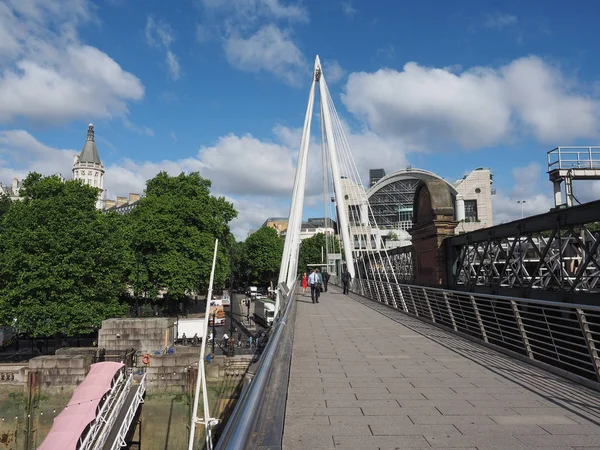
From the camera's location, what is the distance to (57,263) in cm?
2533

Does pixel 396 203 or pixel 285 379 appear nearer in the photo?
pixel 285 379

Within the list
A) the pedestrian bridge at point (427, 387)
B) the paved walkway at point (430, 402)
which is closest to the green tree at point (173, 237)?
the pedestrian bridge at point (427, 387)

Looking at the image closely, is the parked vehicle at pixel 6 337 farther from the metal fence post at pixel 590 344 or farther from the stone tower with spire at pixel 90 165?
the stone tower with spire at pixel 90 165

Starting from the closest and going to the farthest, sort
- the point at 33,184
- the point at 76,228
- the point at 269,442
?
1. the point at 269,442
2. the point at 76,228
3. the point at 33,184

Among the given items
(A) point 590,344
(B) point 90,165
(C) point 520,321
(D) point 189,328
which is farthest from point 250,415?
(B) point 90,165

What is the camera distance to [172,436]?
21109 millimetres

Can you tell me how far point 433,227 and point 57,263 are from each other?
19891 mm

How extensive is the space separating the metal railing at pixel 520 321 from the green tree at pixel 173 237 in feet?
53.2

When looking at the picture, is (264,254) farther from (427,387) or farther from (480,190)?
(427,387)

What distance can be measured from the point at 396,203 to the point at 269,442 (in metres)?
90.2

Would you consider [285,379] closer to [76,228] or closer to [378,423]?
[378,423]

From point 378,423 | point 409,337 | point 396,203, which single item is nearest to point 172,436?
point 409,337

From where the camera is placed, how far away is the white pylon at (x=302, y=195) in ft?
71.7

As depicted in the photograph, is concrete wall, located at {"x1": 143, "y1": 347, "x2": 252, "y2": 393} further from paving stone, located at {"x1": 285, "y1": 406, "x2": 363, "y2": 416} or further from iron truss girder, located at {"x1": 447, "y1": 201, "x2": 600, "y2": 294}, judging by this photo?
paving stone, located at {"x1": 285, "y1": 406, "x2": 363, "y2": 416}
